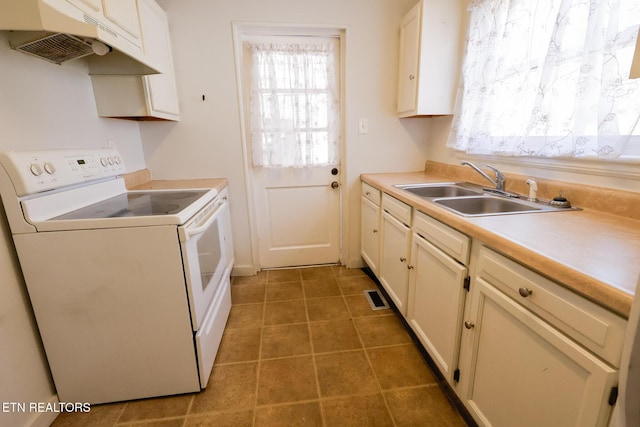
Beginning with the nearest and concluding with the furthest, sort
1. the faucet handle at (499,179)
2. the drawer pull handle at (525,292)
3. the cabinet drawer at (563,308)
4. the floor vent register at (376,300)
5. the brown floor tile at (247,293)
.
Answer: the cabinet drawer at (563,308) < the drawer pull handle at (525,292) < the faucet handle at (499,179) < the floor vent register at (376,300) < the brown floor tile at (247,293)

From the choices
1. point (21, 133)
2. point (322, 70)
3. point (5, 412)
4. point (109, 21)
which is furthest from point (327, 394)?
point (322, 70)

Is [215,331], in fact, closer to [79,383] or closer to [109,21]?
[79,383]

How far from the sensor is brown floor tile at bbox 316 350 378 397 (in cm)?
147

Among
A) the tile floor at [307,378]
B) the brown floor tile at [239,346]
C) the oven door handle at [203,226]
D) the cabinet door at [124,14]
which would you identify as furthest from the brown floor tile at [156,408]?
the cabinet door at [124,14]

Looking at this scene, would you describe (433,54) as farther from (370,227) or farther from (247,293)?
(247,293)

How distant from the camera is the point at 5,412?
3.60ft

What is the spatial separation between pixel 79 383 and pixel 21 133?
114 centimetres

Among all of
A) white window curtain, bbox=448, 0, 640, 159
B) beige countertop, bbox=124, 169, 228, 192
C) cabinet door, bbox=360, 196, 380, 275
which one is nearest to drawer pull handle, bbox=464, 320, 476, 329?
white window curtain, bbox=448, 0, 640, 159

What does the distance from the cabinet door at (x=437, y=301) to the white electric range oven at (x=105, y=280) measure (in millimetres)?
1125

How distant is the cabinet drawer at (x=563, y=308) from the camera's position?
0.65 meters

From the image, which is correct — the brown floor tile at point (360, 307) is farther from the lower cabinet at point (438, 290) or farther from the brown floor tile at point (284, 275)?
the brown floor tile at point (284, 275)

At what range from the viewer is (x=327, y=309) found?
84.8 inches

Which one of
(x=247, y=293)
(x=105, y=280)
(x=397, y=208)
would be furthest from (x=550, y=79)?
(x=247, y=293)

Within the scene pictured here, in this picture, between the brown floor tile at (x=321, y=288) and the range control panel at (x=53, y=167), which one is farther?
the brown floor tile at (x=321, y=288)
